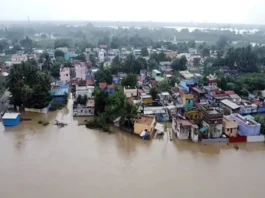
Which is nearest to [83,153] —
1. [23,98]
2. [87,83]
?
[23,98]


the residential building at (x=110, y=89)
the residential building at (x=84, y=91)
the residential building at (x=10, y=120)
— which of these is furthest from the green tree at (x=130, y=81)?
the residential building at (x=10, y=120)

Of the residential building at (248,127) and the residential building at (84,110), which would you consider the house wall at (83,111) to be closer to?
the residential building at (84,110)

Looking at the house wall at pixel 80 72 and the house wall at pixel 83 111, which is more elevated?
the house wall at pixel 80 72

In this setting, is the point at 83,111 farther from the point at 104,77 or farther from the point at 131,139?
the point at 104,77

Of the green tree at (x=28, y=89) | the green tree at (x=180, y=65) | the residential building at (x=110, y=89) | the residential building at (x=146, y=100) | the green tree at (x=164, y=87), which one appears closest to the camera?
the green tree at (x=28, y=89)

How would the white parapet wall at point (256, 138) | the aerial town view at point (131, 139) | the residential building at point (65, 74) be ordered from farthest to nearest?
the residential building at point (65, 74) → the white parapet wall at point (256, 138) → the aerial town view at point (131, 139)

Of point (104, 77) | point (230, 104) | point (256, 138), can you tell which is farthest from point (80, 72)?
point (256, 138)
